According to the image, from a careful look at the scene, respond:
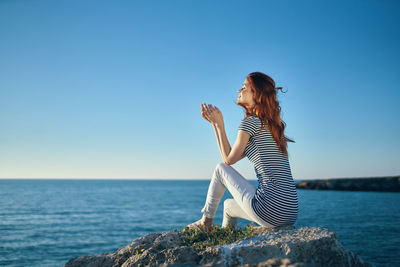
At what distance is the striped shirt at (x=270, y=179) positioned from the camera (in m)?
3.84

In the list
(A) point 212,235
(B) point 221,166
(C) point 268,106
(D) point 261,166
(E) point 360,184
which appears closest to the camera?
(D) point 261,166

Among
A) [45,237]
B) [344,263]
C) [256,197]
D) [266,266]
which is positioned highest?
[256,197]

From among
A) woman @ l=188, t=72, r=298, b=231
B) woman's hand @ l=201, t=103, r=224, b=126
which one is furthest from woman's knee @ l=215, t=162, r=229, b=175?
woman's hand @ l=201, t=103, r=224, b=126

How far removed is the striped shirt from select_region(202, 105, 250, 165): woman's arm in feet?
0.54

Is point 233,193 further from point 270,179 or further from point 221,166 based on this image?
point 270,179

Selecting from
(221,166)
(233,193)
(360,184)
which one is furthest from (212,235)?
(360,184)

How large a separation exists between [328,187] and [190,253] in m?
92.8

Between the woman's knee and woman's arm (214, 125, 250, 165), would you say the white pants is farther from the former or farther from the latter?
woman's arm (214, 125, 250, 165)

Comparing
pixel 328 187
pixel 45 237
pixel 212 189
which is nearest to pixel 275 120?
pixel 212 189

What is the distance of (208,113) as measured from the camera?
15.0ft

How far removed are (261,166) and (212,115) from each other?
1092 mm

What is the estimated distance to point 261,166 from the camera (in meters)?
4.00

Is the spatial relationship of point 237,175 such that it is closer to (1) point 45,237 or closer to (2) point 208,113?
(2) point 208,113

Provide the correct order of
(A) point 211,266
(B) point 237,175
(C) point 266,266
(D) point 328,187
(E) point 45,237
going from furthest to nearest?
(D) point 328,187 → (E) point 45,237 → (B) point 237,175 → (A) point 211,266 → (C) point 266,266
